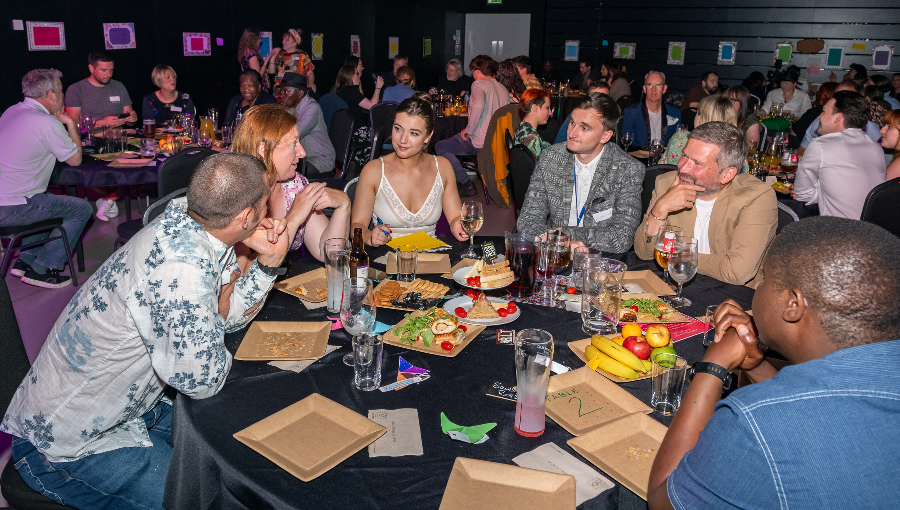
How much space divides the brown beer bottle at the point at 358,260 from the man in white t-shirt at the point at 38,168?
10.8ft

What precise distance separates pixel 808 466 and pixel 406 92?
8.41 meters

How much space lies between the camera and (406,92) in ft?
29.3

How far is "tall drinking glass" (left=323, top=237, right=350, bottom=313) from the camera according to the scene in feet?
7.18

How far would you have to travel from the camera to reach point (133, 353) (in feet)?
5.72

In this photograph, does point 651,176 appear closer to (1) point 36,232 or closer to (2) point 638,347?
(2) point 638,347

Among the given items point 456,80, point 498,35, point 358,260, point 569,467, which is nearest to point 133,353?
point 358,260

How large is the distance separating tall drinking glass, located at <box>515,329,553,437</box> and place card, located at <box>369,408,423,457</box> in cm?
26

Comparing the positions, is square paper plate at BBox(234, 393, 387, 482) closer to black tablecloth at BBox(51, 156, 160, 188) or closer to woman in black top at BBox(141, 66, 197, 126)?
black tablecloth at BBox(51, 156, 160, 188)

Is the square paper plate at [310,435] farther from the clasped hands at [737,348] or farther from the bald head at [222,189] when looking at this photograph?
the clasped hands at [737,348]

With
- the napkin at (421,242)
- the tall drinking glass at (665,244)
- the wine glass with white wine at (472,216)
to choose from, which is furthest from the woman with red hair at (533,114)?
the tall drinking glass at (665,244)

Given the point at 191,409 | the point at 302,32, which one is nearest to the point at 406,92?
the point at 302,32

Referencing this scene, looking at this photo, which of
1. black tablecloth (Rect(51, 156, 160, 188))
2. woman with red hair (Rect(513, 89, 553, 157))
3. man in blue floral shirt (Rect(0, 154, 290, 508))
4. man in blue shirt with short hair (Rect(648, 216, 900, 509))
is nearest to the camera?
man in blue shirt with short hair (Rect(648, 216, 900, 509))

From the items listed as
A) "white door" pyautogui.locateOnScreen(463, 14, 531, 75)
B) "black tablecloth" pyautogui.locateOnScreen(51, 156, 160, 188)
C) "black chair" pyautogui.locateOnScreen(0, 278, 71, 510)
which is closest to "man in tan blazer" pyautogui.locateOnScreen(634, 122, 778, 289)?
"black chair" pyautogui.locateOnScreen(0, 278, 71, 510)

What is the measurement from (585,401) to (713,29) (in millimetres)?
14553
